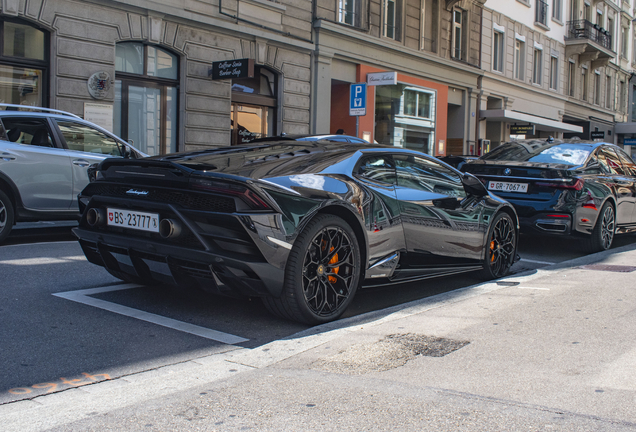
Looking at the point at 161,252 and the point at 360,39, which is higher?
the point at 360,39

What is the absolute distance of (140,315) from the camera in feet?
14.3

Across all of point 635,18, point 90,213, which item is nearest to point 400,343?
point 90,213

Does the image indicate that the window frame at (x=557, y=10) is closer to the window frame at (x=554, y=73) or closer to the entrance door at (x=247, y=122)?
the window frame at (x=554, y=73)

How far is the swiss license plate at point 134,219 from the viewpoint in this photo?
412cm

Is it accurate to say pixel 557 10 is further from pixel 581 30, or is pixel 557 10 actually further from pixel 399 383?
pixel 399 383

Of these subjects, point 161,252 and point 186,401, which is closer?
point 186,401

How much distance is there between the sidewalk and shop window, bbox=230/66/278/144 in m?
12.7

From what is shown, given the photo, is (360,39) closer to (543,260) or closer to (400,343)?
(543,260)

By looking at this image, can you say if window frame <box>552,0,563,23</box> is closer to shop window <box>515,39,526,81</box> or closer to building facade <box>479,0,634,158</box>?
building facade <box>479,0,634,158</box>

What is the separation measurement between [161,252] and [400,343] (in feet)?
5.09

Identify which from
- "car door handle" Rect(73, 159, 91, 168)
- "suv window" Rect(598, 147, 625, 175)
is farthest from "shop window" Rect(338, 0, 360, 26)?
"car door handle" Rect(73, 159, 91, 168)

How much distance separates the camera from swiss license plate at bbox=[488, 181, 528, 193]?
26.4ft

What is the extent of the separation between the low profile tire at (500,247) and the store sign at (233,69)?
9.36 metres

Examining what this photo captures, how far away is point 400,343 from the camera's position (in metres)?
3.86
